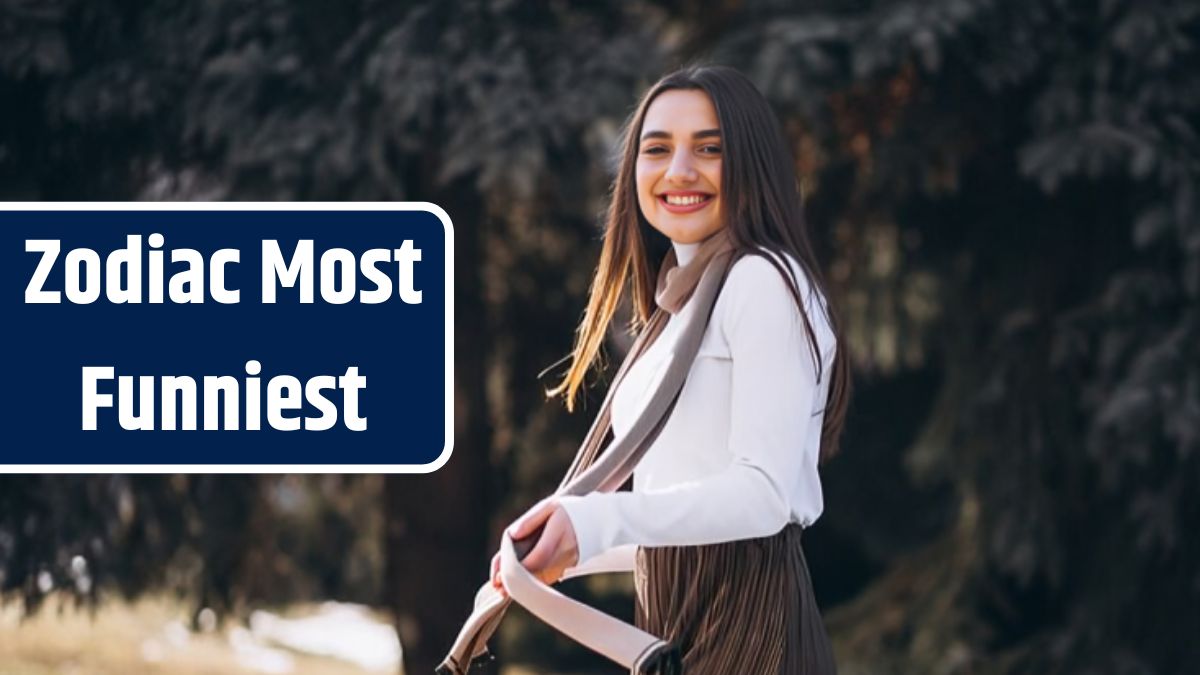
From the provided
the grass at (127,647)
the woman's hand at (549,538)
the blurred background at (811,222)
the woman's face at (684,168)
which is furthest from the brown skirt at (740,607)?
the grass at (127,647)

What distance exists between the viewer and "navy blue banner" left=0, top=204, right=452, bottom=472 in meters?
3.40

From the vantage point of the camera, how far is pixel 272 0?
22.5 ft

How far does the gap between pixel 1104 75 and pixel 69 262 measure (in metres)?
4.34

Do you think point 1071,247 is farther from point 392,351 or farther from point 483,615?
point 483,615

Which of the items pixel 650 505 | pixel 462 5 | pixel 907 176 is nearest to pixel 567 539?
pixel 650 505

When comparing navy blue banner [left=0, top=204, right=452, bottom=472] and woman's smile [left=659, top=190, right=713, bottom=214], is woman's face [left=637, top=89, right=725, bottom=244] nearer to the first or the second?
woman's smile [left=659, top=190, right=713, bottom=214]

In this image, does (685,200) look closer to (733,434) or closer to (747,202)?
(747,202)

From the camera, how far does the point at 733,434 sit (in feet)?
7.94

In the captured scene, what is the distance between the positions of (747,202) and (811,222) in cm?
564

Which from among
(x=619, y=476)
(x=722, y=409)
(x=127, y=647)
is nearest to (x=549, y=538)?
(x=619, y=476)

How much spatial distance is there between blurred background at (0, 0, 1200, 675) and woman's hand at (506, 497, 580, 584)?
161 inches

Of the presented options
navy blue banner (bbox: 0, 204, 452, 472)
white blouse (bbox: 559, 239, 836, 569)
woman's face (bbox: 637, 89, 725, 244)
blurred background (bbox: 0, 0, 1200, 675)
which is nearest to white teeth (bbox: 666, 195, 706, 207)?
woman's face (bbox: 637, 89, 725, 244)

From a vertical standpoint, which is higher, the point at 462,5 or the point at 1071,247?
the point at 462,5

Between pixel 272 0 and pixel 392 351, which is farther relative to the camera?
pixel 272 0
